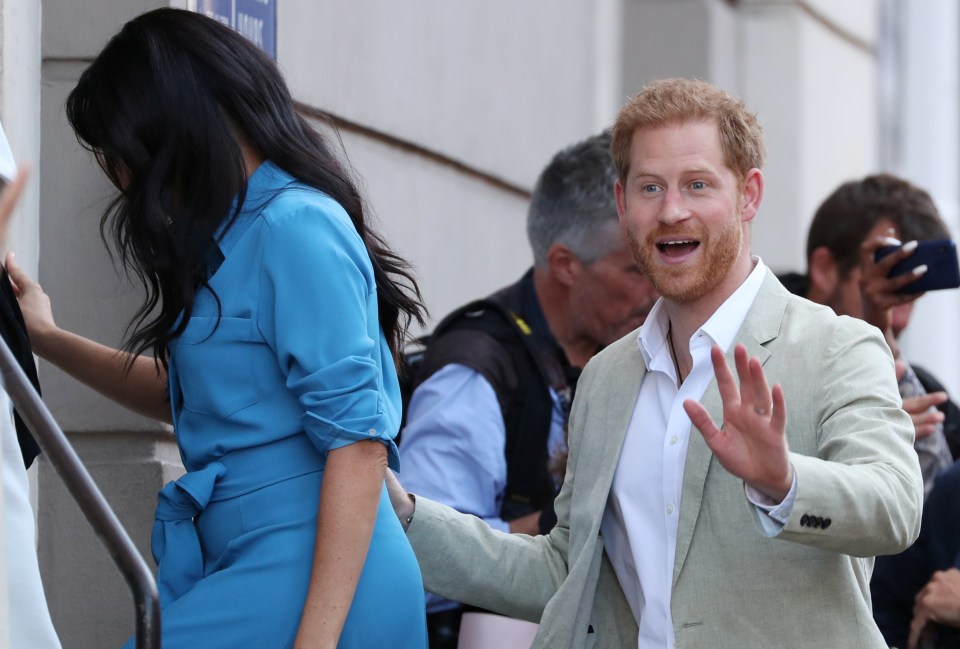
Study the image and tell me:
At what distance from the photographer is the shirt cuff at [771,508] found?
95.3 inches

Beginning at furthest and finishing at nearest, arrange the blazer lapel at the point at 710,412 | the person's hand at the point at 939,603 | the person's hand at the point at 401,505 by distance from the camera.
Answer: the person's hand at the point at 939,603 → the person's hand at the point at 401,505 → the blazer lapel at the point at 710,412

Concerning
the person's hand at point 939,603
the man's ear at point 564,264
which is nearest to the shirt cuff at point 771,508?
the person's hand at point 939,603

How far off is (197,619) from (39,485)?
1.47 meters

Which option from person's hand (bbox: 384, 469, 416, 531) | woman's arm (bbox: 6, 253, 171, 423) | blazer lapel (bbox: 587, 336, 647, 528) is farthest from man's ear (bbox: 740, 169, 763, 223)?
woman's arm (bbox: 6, 253, 171, 423)

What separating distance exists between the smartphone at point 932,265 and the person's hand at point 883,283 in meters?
0.01

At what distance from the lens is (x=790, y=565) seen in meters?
2.69

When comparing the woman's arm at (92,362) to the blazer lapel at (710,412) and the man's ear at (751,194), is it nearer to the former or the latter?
the blazer lapel at (710,412)

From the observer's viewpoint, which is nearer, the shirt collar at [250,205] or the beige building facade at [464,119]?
the shirt collar at [250,205]

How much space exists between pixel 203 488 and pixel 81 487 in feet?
1.69

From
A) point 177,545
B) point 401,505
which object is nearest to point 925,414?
point 401,505

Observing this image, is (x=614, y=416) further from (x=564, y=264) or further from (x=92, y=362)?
(x=564, y=264)

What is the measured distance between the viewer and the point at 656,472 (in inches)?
114

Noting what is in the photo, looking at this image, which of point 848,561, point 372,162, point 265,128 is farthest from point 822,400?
point 372,162

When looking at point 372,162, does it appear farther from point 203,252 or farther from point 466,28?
point 203,252
